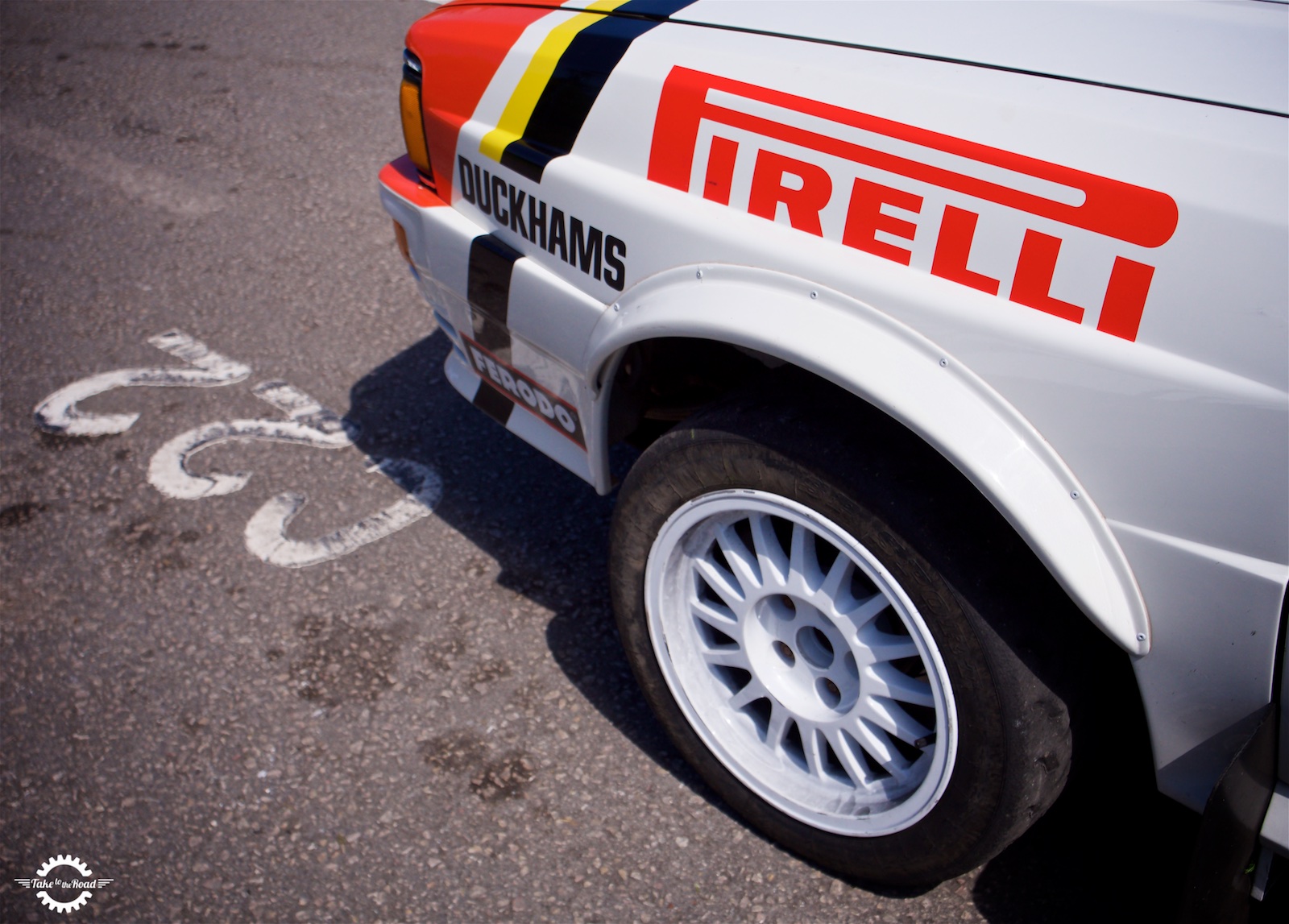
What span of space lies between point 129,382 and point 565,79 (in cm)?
220

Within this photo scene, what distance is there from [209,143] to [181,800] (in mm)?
3725

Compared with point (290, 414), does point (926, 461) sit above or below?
above

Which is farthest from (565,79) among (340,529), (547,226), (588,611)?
(340,529)

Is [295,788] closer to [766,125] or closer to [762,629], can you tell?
[762,629]

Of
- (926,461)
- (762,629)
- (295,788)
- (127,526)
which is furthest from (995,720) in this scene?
(127,526)

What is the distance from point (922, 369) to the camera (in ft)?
4.42

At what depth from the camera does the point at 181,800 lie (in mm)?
2043

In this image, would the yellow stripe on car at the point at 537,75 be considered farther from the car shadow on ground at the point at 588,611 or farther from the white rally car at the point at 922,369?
the car shadow on ground at the point at 588,611

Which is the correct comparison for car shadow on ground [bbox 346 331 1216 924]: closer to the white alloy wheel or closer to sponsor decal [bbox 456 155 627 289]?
the white alloy wheel

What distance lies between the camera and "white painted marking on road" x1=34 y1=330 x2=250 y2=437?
10.0 ft

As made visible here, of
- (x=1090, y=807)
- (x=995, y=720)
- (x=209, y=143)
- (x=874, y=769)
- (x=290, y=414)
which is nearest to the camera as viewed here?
(x=995, y=720)

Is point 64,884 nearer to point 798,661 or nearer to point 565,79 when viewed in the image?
point 798,661

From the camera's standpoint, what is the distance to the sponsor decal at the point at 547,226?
1.76 metres

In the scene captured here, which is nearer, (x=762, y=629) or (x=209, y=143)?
(x=762, y=629)
